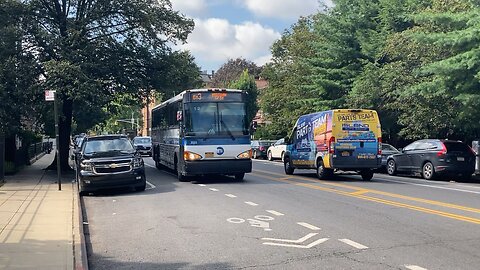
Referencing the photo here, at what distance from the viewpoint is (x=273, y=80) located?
4662cm

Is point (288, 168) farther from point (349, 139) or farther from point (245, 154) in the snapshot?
point (245, 154)

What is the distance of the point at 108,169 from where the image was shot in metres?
15.8

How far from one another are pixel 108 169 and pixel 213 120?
442 cm

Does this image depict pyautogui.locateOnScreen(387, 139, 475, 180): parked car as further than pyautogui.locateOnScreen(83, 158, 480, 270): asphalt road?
Yes

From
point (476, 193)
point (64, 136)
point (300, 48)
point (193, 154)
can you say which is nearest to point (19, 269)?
point (193, 154)

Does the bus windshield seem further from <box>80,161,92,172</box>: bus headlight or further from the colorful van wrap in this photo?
<box>80,161,92,172</box>: bus headlight

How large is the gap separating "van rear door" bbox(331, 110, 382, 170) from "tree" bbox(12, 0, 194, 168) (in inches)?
354

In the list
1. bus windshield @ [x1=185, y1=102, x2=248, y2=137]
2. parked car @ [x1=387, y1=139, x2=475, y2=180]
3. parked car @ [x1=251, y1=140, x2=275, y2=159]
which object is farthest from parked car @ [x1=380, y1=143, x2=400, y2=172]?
parked car @ [x1=251, y1=140, x2=275, y2=159]

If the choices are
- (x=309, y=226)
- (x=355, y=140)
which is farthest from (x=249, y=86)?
(x=309, y=226)

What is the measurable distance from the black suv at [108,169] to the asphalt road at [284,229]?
41 cm

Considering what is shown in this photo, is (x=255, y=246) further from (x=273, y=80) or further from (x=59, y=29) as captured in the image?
(x=273, y=80)

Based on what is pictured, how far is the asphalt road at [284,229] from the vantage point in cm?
752

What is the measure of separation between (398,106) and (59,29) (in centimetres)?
1620

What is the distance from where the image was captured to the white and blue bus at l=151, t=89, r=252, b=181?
1852 centimetres
